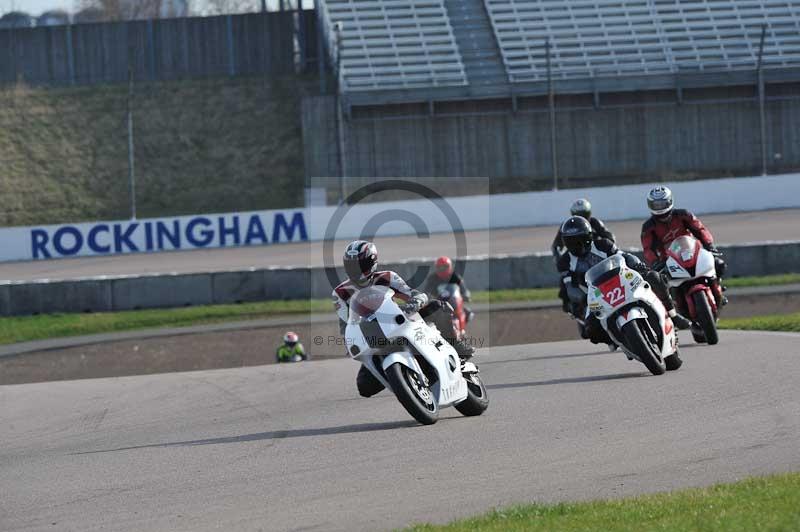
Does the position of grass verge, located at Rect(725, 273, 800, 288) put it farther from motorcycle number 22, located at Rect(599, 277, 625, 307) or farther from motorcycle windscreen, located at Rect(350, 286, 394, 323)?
motorcycle windscreen, located at Rect(350, 286, 394, 323)

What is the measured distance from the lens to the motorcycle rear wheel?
44.4 ft

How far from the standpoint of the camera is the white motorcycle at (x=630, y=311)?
1143 cm

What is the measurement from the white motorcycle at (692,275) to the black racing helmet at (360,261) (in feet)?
17.4

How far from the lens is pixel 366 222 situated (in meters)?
36.0

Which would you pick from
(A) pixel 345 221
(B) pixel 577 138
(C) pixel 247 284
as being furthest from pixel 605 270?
(B) pixel 577 138

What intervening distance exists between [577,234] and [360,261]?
347 centimetres

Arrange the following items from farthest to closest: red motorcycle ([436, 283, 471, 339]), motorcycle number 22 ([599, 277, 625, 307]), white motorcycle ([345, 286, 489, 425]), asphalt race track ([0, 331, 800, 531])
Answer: red motorcycle ([436, 283, 471, 339]), motorcycle number 22 ([599, 277, 625, 307]), white motorcycle ([345, 286, 489, 425]), asphalt race track ([0, 331, 800, 531])

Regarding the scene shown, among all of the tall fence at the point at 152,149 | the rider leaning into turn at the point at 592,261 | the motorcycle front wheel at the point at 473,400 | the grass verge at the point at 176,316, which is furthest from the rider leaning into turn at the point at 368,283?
the tall fence at the point at 152,149

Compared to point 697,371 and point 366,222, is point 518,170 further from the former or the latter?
point 697,371

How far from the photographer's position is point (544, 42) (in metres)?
42.2

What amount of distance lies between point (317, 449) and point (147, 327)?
17.4 metres

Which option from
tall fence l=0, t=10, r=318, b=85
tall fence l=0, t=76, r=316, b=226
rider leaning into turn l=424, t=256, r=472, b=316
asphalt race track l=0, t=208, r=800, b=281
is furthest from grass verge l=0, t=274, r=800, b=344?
tall fence l=0, t=10, r=318, b=85
